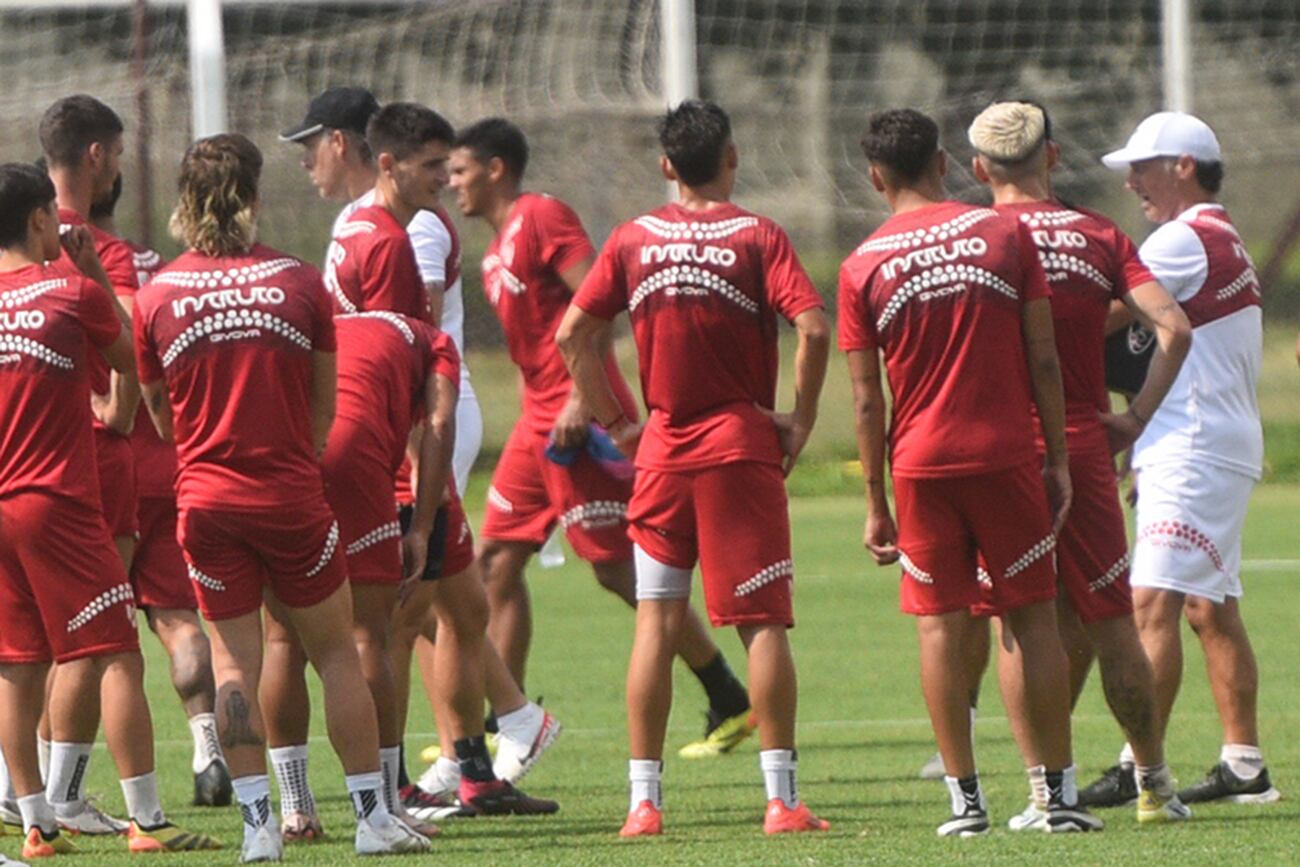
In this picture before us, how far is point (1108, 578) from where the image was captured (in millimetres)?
7414

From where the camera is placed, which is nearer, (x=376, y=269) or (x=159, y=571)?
(x=376, y=269)

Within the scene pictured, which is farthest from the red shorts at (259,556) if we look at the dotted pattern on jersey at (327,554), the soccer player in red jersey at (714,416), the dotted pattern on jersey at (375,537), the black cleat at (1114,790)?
the black cleat at (1114,790)

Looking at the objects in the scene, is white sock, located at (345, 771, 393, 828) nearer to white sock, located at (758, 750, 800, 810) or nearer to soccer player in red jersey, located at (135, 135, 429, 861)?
soccer player in red jersey, located at (135, 135, 429, 861)

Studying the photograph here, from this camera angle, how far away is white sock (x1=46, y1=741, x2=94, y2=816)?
747 cm

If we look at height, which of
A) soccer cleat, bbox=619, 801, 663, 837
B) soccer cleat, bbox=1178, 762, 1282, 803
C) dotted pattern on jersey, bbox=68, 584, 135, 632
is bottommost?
soccer cleat, bbox=1178, 762, 1282, 803

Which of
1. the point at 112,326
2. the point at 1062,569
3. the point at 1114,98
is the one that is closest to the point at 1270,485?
the point at 1114,98

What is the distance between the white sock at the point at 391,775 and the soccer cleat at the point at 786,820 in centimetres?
110

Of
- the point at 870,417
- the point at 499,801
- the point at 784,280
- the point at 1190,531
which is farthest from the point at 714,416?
the point at 1190,531

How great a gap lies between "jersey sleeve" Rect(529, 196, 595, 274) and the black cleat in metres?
2.65

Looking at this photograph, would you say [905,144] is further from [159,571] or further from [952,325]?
[159,571]

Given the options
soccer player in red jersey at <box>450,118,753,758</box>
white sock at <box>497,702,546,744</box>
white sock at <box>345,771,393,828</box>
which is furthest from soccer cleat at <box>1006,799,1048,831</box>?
soccer player in red jersey at <box>450,118,753,758</box>

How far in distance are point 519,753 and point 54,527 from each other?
216 cm

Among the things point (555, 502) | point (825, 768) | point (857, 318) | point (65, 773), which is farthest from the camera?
point (555, 502)

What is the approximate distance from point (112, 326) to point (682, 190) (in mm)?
1729
